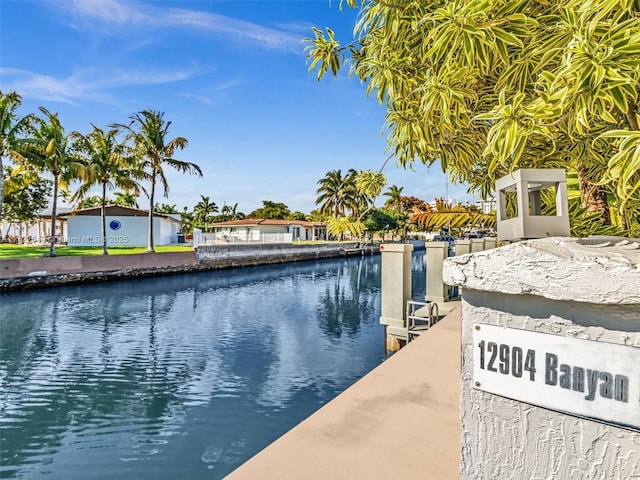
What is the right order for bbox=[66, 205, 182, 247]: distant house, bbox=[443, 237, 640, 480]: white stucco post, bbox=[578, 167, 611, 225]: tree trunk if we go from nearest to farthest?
bbox=[443, 237, 640, 480]: white stucco post, bbox=[578, 167, 611, 225]: tree trunk, bbox=[66, 205, 182, 247]: distant house

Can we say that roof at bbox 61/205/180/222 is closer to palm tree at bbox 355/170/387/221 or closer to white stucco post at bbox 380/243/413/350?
white stucco post at bbox 380/243/413/350

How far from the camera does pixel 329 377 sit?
873 centimetres

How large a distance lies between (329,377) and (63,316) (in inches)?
470

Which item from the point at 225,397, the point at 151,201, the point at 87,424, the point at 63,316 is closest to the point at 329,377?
the point at 225,397

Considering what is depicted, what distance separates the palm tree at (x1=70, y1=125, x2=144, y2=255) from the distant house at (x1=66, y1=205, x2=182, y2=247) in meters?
11.0

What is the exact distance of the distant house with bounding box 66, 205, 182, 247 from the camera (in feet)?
121

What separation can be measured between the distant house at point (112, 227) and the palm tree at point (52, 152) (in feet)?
42.2

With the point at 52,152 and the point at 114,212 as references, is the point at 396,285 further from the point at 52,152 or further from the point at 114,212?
the point at 114,212

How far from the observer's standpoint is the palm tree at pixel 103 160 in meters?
25.6

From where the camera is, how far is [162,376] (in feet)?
28.7

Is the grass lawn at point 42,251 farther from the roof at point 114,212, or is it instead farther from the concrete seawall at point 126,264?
the roof at point 114,212

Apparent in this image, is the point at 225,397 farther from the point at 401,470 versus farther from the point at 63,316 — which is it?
the point at 63,316

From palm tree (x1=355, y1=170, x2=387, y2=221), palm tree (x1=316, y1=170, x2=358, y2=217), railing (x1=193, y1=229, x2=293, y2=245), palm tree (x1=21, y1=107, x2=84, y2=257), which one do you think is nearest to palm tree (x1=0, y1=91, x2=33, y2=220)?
palm tree (x1=21, y1=107, x2=84, y2=257)

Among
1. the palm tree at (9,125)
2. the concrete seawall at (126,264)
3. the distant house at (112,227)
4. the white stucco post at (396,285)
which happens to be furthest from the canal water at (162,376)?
the distant house at (112,227)
